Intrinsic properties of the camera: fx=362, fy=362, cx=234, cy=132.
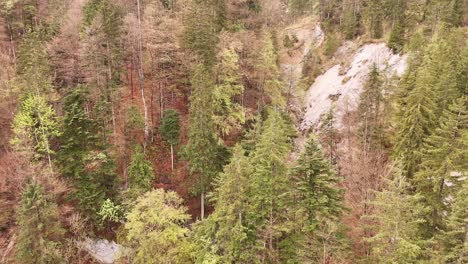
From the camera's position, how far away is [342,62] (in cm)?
5800

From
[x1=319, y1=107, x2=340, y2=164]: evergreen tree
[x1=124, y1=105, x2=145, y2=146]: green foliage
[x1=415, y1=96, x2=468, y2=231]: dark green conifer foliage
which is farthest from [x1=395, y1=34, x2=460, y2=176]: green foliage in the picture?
[x1=124, y1=105, x2=145, y2=146]: green foliage

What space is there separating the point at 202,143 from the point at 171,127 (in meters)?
7.80

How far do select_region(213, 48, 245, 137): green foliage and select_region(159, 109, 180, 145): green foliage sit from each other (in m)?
4.37

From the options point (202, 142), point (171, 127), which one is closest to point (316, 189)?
point (202, 142)

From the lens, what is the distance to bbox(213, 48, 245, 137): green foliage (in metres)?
38.5

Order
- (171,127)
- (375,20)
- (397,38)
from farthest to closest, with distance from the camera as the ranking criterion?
(375,20) → (397,38) → (171,127)

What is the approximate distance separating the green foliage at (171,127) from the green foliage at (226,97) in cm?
437

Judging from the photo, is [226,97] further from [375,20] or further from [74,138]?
[375,20]

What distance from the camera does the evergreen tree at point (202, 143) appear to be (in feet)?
107

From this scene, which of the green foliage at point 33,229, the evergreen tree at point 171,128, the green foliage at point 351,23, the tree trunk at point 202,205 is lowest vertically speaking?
the tree trunk at point 202,205

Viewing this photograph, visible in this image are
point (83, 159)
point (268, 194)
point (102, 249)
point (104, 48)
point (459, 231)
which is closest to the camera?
point (459, 231)

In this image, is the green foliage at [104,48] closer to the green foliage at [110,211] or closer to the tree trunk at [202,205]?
the green foliage at [110,211]

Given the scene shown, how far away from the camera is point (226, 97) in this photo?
39000mm

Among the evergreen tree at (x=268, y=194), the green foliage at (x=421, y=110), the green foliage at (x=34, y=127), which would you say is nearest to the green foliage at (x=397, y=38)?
the green foliage at (x=421, y=110)
